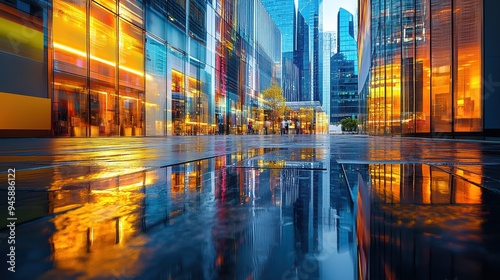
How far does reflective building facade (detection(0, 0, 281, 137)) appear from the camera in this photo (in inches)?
629

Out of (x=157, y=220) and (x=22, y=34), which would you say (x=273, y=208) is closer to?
(x=157, y=220)

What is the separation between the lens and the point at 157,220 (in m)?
1.33

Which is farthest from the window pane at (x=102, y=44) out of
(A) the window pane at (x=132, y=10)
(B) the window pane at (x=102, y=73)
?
(A) the window pane at (x=132, y=10)

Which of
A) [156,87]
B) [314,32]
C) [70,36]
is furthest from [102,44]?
[314,32]

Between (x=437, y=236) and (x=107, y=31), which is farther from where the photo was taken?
(x=107, y=31)

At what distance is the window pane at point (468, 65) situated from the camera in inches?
459

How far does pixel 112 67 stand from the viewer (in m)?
20.8

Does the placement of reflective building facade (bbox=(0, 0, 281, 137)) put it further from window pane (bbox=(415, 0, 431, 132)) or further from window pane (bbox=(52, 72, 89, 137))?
window pane (bbox=(415, 0, 431, 132))

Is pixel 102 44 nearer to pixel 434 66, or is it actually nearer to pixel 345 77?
pixel 434 66

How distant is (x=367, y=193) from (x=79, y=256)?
1.53 m

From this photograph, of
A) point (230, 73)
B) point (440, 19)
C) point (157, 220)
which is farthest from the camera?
point (230, 73)

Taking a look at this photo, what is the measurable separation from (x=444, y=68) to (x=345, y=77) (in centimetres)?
8652

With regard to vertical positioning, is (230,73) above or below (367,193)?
above

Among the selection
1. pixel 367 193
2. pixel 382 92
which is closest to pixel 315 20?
pixel 382 92
